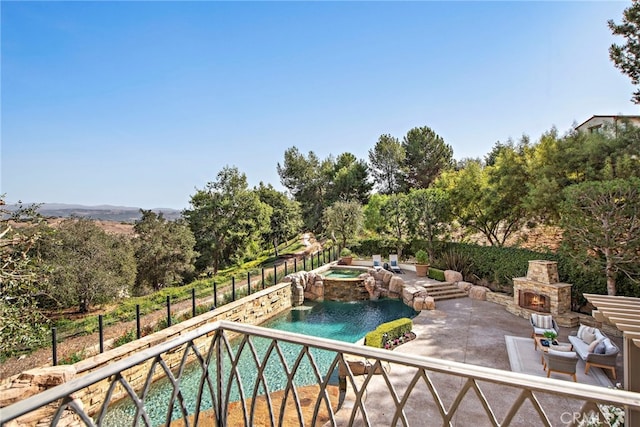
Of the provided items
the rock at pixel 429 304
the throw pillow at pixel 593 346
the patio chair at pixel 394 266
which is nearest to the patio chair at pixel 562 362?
the throw pillow at pixel 593 346

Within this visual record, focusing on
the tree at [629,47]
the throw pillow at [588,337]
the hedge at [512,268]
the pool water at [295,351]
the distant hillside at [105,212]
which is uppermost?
the tree at [629,47]

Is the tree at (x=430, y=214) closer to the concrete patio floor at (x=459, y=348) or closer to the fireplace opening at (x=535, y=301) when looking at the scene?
the concrete patio floor at (x=459, y=348)

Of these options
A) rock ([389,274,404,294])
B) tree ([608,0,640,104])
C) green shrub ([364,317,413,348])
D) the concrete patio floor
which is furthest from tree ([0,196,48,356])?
tree ([608,0,640,104])

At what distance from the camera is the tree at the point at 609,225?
24.5ft

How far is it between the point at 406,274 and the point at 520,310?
227 inches

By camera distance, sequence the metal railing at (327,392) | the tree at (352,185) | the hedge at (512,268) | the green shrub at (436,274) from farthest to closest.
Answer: the tree at (352,185) < the green shrub at (436,274) < the hedge at (512,268) < the metal railing at (327,392)

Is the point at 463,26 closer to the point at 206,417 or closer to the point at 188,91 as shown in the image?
the point at 188,91

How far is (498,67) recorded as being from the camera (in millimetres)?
9617

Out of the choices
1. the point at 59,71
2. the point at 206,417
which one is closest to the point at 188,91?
the point at 59,71

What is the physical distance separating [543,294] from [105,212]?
70.9ft

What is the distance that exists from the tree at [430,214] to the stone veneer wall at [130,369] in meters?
8.68

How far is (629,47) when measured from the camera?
27.8ft

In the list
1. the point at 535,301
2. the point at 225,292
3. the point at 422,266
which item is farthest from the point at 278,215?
the point at 535,301

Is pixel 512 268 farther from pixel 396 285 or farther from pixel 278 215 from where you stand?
pixel 278 215
